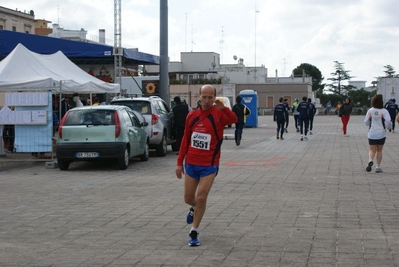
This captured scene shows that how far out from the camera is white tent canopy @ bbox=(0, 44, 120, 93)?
58.3 ft

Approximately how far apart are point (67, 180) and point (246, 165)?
4.92 metres

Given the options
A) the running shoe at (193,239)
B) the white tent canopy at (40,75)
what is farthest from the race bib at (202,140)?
the white tent canopy at (40,75)

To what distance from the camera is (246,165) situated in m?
17.2

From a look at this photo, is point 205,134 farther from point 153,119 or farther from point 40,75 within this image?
point 153,119

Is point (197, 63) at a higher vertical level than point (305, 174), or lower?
higher

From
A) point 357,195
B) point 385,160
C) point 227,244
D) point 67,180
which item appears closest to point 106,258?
point 227,244

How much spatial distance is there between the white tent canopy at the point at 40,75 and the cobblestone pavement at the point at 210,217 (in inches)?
106

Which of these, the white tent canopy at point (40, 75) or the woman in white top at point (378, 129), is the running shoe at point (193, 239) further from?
the white tent canopy at point (40, 75)

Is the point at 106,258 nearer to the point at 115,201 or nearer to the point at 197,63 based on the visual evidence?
the point at 115,201

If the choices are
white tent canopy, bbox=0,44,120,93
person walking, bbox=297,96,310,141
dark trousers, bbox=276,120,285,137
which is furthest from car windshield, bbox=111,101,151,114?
person walking, bbox=297,96,310,141

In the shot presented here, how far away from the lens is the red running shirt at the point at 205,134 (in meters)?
7.59

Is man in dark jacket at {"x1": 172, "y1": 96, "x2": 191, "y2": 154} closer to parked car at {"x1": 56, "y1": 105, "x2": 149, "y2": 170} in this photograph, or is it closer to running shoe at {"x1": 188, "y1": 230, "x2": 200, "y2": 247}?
parked car at {"x1": 56, "y1": 105, "x2": 149, "y2": 170}

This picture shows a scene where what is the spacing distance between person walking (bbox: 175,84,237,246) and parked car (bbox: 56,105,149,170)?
8.33m

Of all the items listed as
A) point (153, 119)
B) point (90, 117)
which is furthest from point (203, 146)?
point (153, 119)
